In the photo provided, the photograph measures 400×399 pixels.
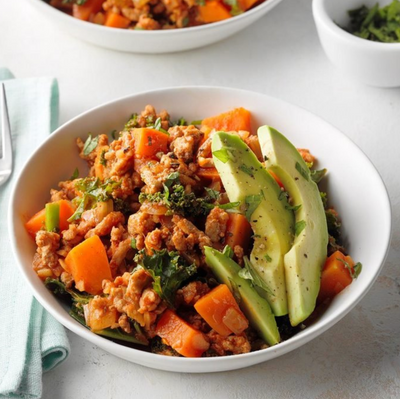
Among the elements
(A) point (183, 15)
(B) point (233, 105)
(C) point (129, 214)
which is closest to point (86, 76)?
(A) point (183, 15)

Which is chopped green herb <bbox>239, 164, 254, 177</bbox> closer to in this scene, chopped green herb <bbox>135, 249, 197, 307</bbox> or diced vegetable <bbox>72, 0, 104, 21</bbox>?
chopped green herb <bbox>135, 249, 197, 307</bbox>

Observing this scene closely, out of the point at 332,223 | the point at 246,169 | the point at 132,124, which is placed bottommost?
the point at 332,223

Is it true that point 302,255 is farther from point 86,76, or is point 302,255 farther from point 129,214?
point 86,76

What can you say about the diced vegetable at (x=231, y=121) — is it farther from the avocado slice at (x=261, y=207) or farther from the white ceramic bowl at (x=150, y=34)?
the white ceramic bowl at (x=150, y=34)

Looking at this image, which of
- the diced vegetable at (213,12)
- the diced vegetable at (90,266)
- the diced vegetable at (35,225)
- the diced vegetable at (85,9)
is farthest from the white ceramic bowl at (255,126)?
the diced vegetable at (85,9)

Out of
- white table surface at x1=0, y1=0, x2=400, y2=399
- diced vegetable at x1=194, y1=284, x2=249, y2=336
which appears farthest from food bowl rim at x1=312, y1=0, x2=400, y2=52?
diced vegetable at x1=194, y1=284, x2=249, y2=336

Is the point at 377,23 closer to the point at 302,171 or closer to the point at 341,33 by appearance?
the point at 341,33

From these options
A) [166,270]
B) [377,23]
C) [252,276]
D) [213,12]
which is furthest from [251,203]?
[377,23]
